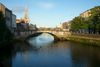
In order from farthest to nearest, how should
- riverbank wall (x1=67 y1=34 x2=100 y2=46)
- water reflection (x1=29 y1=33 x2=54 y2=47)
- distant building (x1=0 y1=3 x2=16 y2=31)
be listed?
distant building (x1=0 y1=3 x2=16 y2=31) < water reflection (x1=29 y1=33 x2=54 y2=47) < riverbank wall (x1=67 y1=34 x2=100 y2=46)

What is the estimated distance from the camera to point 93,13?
72.0 meters

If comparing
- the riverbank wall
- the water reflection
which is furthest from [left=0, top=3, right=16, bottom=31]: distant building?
the riverbank wall

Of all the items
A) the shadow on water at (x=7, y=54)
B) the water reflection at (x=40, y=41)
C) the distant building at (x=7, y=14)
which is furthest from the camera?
the distant building at (x=7, y=14)

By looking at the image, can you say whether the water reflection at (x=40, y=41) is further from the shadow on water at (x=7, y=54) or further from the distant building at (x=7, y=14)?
the shadow on water at (x=7, y=54)

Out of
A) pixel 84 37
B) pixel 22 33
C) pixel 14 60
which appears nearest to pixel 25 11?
pixel 22 33

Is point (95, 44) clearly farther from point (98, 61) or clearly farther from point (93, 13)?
point (98, 61)

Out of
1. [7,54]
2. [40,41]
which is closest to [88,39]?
[40,41]

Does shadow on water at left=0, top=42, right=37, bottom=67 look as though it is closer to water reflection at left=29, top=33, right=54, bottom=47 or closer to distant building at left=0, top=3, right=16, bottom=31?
water reflection at left=29, top=33, right=54, bottom=47

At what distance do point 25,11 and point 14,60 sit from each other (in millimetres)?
86973

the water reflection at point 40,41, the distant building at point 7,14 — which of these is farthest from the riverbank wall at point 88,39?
the distant building at point 7,14

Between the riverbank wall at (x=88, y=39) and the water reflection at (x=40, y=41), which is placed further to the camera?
the water reflection at (x=40, y=41)

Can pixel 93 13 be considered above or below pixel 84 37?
above

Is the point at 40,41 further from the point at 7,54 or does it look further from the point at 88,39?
the point at 7,54

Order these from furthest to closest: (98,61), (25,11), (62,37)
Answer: (25,11) < (62,37) < (98,61)
